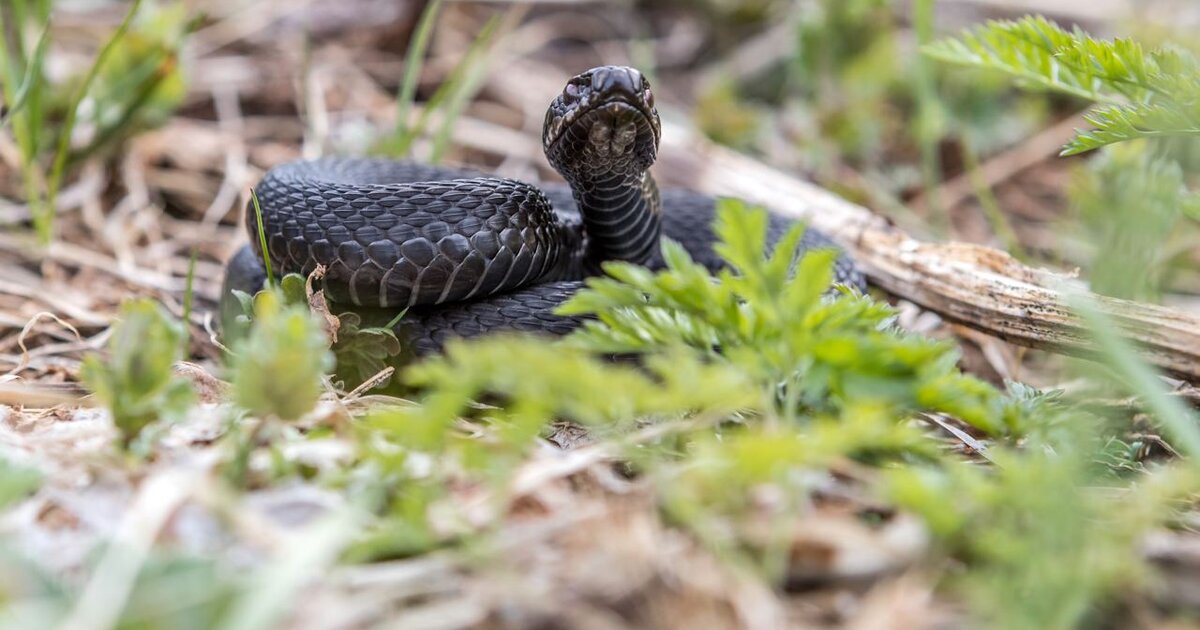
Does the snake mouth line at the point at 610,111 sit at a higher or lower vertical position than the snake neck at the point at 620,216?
higher

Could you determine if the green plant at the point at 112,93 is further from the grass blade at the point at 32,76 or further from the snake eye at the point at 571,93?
the snake eye at the point at 571,93

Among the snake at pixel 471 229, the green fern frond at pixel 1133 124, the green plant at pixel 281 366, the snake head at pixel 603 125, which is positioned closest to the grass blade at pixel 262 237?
the snake at pixel 471 229

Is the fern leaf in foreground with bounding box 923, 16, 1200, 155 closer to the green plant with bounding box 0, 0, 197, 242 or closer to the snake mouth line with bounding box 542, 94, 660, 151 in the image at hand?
the snake mouth line with bounding box 542, 94, 660, 151

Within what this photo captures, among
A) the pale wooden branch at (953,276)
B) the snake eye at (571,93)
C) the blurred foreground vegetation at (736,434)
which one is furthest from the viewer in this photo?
the snake eye at (571,93)

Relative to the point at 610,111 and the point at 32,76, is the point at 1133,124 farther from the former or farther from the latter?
the point at 32,76

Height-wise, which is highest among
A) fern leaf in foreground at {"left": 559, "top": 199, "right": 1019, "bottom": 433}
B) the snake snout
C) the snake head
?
the snake snout

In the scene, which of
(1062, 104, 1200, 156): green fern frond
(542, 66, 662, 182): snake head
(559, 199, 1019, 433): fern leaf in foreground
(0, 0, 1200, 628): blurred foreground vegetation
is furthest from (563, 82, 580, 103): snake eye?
(1062, 104, 1200, 156): green fern frond
